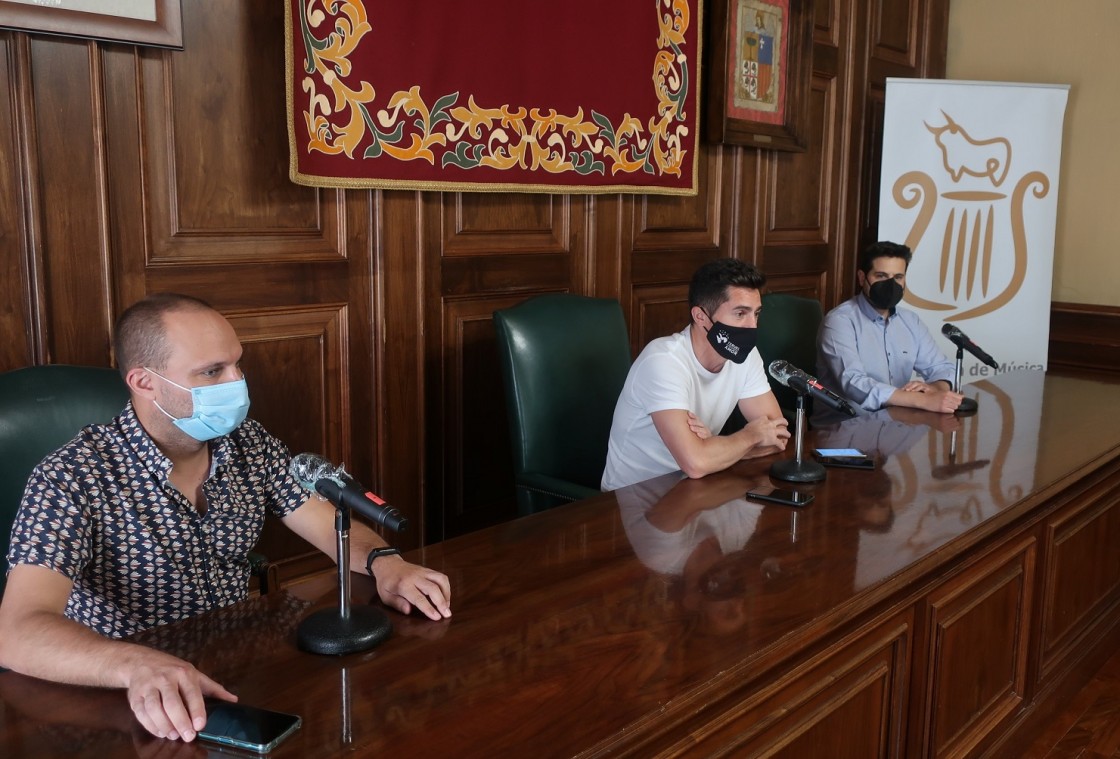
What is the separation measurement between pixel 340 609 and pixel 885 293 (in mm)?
2509

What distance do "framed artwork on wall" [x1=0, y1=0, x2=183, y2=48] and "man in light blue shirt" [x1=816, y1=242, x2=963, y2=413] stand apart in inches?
87.2

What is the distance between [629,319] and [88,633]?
8.03ft

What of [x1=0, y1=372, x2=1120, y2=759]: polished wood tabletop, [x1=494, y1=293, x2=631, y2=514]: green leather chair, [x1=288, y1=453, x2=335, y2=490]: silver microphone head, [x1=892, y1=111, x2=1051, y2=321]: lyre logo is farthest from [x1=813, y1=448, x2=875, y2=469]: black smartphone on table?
[x1=892, y1=111, x2=1051, y2=321]: lyre logo

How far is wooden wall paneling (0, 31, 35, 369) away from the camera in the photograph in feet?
6.60

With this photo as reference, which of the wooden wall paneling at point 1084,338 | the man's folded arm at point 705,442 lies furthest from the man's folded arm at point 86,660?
the wooden wall paneling at point 1084,338

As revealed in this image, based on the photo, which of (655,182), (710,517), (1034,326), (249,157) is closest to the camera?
(710,517)

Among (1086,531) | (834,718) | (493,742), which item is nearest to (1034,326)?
(1086,531)

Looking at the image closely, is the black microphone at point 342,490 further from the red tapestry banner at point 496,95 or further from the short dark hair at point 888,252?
the short dark hair at point 888,252

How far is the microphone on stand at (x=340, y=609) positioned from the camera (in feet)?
4.44

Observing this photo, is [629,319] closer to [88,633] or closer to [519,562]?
[519,562]

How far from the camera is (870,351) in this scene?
350 cm

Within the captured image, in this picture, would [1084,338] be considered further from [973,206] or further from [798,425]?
[798,425]

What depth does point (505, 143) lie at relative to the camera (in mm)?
2924

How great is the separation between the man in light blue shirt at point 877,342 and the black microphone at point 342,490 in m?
2.28
